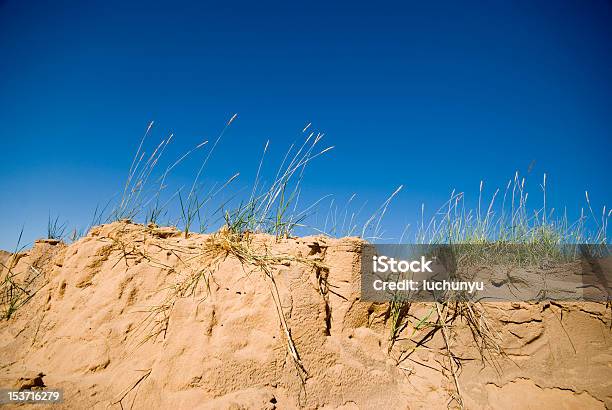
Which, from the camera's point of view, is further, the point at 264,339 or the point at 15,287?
the point at 15,287

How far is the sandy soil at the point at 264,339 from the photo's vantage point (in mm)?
2053

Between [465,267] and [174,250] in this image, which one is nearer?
[174,250]

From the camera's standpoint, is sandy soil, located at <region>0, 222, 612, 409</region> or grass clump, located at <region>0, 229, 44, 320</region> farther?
grass clump, located at <region>0, 229, 44, 320</region>

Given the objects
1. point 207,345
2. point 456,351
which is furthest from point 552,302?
point 207,345

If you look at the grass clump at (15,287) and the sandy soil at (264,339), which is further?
the grass clump at (15,287)

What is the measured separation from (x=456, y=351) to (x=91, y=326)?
8.64 feet

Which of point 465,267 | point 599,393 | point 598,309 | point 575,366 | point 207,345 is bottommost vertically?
point 599,393

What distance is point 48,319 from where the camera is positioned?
2.62 metres

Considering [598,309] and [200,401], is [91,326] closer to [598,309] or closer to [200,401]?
[200,401]

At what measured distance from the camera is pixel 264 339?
2.18 metres

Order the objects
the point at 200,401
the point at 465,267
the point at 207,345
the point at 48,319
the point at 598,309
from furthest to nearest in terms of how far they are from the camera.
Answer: the point at 465,267
the point at 598,309
the point at 48,319
the point at 207,345
the point at 200,401

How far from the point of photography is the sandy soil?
2.05m

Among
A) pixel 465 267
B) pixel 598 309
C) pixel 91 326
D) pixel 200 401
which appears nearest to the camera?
pixel 200 401

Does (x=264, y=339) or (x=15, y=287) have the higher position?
(x=15, y=287)
